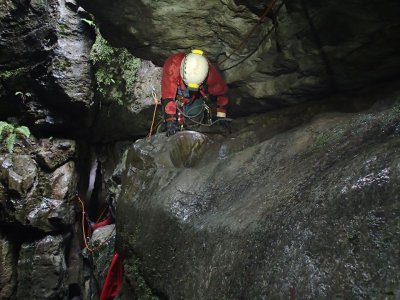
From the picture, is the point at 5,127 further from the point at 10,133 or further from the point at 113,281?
the point at 113,281

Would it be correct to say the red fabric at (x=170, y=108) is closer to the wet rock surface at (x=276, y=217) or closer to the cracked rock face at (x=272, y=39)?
the wet rock surface at (x=276, y=217)

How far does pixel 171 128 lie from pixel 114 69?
157 inches

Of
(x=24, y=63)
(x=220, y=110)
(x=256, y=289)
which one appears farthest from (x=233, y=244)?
(x=24, y=63)

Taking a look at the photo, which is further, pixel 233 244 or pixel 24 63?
pixel 24 63

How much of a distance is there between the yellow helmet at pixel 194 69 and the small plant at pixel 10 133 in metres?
4.98

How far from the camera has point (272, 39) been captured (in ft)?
20.2

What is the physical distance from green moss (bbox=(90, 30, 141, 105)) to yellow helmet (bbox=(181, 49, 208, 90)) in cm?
311

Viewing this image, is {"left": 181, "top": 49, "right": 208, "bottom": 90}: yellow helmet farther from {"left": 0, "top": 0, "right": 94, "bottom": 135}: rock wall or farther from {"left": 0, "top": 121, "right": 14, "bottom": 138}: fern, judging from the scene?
{"left": 0, "top": 121, "right": 14, "bottom": 138}: fern

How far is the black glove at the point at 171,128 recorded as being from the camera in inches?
277

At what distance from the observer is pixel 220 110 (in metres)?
7.74

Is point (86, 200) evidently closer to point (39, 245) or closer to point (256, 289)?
point (39, 245)

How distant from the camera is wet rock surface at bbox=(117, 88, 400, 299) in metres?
2.34

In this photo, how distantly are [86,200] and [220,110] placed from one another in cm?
619

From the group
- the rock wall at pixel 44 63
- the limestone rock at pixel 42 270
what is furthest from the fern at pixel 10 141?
the limestone rock at pixel 42 270
